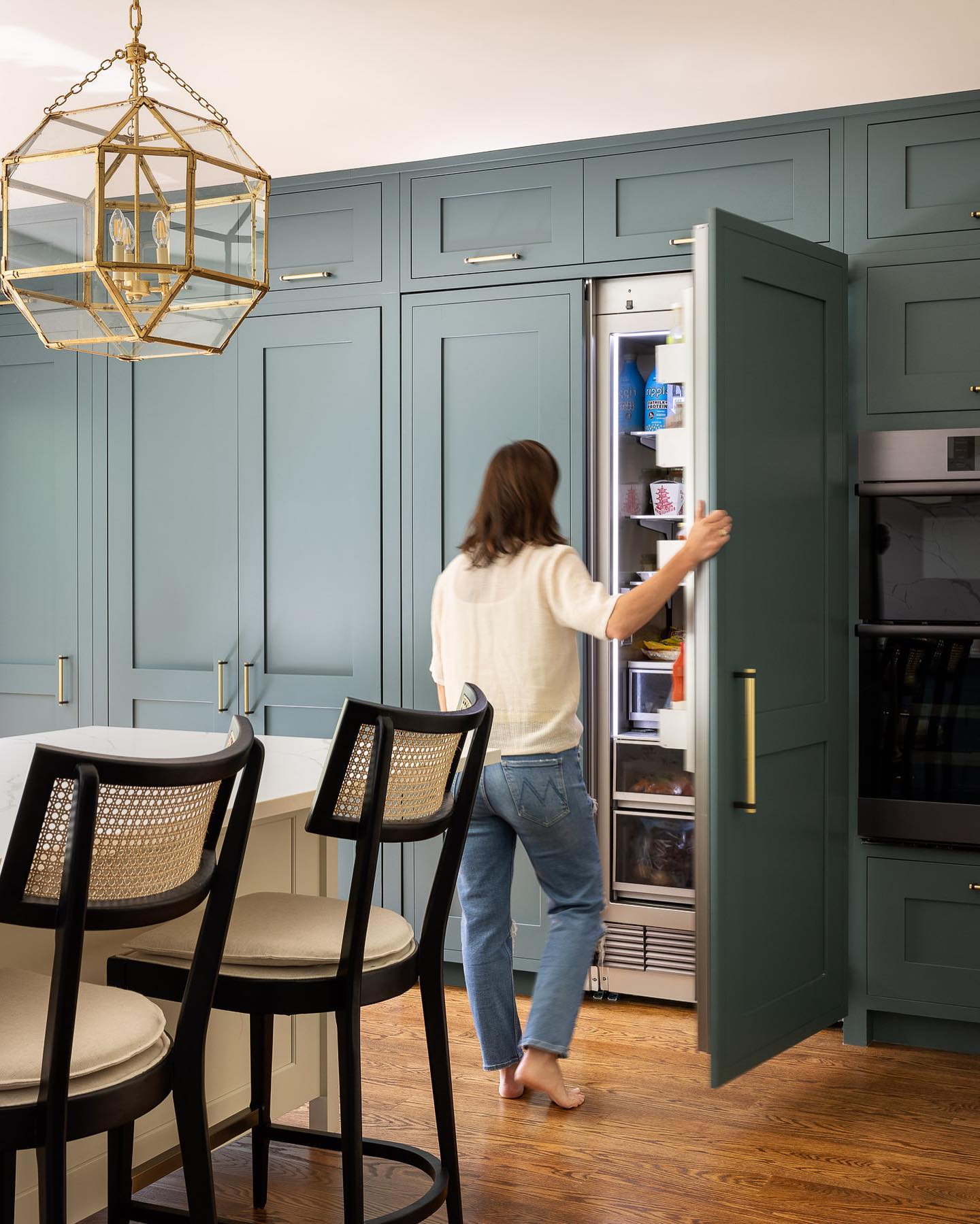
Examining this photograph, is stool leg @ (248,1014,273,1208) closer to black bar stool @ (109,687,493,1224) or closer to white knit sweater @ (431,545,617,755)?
black bar stool @ (109,687,493,1224)

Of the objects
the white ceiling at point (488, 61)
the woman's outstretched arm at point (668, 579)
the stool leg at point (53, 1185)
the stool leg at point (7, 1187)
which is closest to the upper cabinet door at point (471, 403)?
the white ceiling at point (488, 61)

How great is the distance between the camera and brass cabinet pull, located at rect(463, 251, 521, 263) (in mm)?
3713

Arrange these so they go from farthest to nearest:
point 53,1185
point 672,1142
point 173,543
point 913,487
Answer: point 173,543, point 913,487, point 672,1142, point 53,1185

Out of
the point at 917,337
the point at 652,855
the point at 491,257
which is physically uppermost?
the point at 491,257

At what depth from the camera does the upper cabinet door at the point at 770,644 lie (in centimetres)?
279

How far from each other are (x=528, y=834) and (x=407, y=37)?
1.84 metres

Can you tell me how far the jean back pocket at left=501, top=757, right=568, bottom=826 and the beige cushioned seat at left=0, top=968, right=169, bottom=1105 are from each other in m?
1.28

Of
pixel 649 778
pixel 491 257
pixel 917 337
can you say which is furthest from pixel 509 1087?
pixel 491 257

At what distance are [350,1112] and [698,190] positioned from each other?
2672 millimetres

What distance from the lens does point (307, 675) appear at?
3.95 m

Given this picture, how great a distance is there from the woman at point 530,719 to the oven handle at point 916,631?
2.49 feet

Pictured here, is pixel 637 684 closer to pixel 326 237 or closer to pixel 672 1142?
pixel 672 1142

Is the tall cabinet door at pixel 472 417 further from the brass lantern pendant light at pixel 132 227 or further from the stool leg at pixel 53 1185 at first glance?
the stool leg at pixel 53 1185

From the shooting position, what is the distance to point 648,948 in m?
3.64
